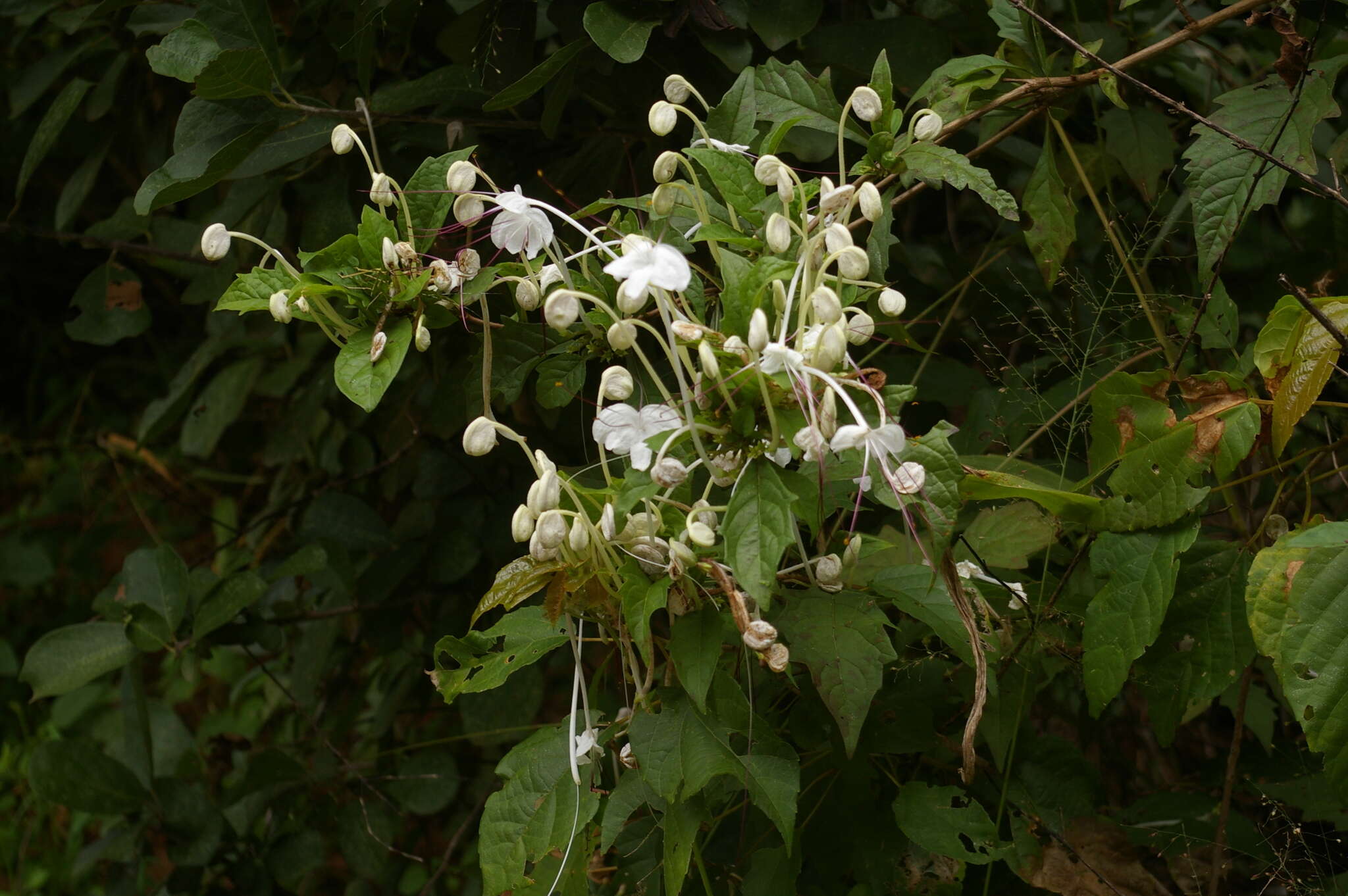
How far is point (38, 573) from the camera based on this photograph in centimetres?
221

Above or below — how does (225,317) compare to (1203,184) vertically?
below

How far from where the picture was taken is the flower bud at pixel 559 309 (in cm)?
67

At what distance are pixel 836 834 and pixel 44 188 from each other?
1.87 m

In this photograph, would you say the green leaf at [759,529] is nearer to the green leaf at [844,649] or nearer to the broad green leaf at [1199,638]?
the green leaf at [844,649]

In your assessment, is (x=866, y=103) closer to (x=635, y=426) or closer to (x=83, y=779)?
(x=635, y=426)

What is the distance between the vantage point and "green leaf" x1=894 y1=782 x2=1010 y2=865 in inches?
30.6

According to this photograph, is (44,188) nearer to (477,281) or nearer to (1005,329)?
(477,281)

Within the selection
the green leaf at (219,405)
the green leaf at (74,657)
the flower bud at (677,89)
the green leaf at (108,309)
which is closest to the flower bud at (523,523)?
the flower bud at (677,89)

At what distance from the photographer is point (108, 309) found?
1.51m

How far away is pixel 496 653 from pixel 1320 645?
22.5 inches

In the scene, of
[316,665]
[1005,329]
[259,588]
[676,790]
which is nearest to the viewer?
[676,790]

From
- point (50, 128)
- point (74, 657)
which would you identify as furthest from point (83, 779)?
point (50, 128)

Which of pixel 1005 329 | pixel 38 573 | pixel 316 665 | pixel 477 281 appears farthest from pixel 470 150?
pixel 38 573

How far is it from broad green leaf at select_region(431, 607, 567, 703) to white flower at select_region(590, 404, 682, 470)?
0.50 ft
